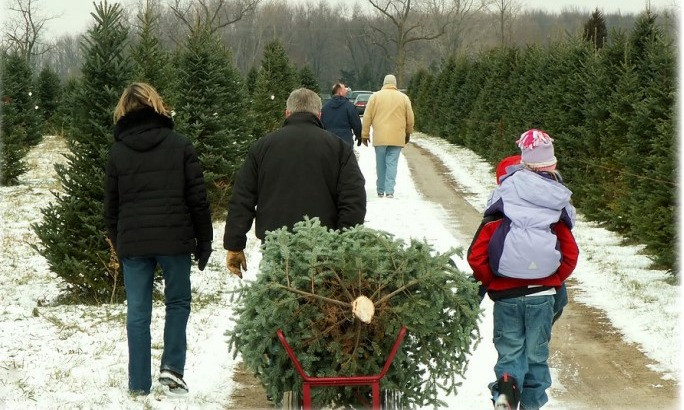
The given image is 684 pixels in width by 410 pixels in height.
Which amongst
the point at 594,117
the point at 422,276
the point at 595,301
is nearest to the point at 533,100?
the point at 594,117

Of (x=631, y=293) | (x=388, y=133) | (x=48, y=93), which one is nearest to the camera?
(x=631, y=293)

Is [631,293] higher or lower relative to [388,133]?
lower

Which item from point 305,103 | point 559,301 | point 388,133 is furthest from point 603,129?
point 559,301

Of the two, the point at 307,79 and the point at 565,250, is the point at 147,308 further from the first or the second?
the point at 307,79

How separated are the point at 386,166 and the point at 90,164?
7.83 meters

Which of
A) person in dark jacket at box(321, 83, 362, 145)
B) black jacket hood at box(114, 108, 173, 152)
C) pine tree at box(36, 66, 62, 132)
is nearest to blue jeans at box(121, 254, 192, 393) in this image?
black jacket hood at box(114, 108, 173, 152)

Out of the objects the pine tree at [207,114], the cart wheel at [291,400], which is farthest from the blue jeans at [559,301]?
the pine tree at [207,114]

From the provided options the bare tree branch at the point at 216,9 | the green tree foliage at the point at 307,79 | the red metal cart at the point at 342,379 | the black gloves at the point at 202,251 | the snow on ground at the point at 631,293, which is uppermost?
the bare tree branch at the point at 216,9

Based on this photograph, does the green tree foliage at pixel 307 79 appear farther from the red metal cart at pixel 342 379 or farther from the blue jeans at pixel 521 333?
the red metal cart at pixel 342 379

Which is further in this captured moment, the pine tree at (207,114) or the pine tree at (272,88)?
the pine tree at (272,88)

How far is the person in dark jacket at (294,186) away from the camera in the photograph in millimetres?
5770

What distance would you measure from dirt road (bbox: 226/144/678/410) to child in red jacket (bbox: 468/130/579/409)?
1.11 metres

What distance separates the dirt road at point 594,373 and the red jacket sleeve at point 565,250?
1.31 metres

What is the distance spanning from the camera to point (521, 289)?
512 centimetres
